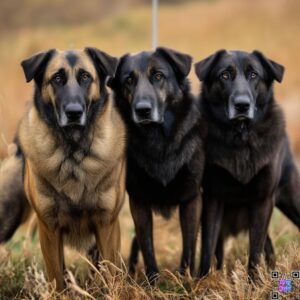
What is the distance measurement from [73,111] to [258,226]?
1806 millimetres

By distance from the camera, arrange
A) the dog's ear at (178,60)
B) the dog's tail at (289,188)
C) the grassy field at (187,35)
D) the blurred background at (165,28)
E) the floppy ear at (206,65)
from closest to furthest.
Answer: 1. the dog's ear at (178,60)
2. the floppy ear at (206,65)
3. the dog's tail at (289,188)
4. the grassy field at (187,35)
5. the blurred background at (165,28)

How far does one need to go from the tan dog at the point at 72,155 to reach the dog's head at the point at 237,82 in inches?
34.4

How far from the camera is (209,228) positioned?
209 inches

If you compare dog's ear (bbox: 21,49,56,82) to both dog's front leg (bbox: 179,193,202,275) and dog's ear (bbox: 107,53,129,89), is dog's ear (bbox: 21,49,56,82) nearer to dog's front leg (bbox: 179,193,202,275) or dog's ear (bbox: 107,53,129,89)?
dog's ear (bbox: 107,53,129,89)

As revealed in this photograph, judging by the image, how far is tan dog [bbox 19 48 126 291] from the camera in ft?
14.9

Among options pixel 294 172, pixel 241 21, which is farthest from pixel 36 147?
pixel 241 21

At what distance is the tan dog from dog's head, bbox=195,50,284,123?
2.87ft

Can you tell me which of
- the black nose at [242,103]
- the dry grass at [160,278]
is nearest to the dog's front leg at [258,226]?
the dry grass at [160,278]

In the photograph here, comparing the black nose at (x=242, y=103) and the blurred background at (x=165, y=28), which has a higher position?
the black nose at (x=242, y=103)

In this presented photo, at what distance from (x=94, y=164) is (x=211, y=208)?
115 centimetres

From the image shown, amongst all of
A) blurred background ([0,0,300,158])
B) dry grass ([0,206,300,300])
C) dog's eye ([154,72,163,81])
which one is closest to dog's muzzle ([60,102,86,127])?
dog's eye ([154,72,163,81])

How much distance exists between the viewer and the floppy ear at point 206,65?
514 cm

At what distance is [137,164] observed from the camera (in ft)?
16.4

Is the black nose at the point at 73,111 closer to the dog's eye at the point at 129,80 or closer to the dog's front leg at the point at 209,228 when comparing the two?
the dog's eye at the point at 129,80
